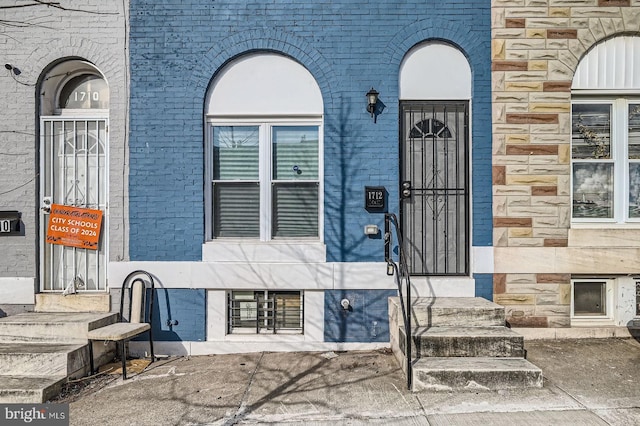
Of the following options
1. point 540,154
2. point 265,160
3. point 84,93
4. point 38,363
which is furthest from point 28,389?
point 540,154

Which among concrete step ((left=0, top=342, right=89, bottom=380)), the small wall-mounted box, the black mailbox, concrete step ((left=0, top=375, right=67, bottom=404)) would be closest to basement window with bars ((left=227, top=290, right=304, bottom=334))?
the black mailbox

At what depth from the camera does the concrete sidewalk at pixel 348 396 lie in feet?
12.4

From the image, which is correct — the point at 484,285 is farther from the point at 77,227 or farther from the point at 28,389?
the point at 77,227

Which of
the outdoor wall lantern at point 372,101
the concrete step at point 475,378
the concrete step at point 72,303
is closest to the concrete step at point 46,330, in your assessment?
the concrete step at point 72,303

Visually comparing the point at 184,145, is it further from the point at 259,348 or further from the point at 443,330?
the point at 443,330

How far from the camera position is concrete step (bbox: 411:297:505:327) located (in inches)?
194

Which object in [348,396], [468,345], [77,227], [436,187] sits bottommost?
[348,396]

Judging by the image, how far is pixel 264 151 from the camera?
572cm

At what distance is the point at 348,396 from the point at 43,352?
3417 millimetres

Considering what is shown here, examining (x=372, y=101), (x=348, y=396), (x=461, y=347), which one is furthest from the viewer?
(x=372, y=101)

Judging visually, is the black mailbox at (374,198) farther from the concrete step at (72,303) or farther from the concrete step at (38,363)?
the concrete step at (38,363)

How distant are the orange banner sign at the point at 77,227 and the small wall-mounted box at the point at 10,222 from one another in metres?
0.38

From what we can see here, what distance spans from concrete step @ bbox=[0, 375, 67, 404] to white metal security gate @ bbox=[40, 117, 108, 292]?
155 centimetres

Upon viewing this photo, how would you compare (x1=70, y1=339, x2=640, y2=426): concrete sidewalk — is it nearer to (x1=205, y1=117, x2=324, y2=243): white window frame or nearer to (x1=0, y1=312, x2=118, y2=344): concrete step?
(x1=0, y1=312, x2=118, y2=344): concrete step
